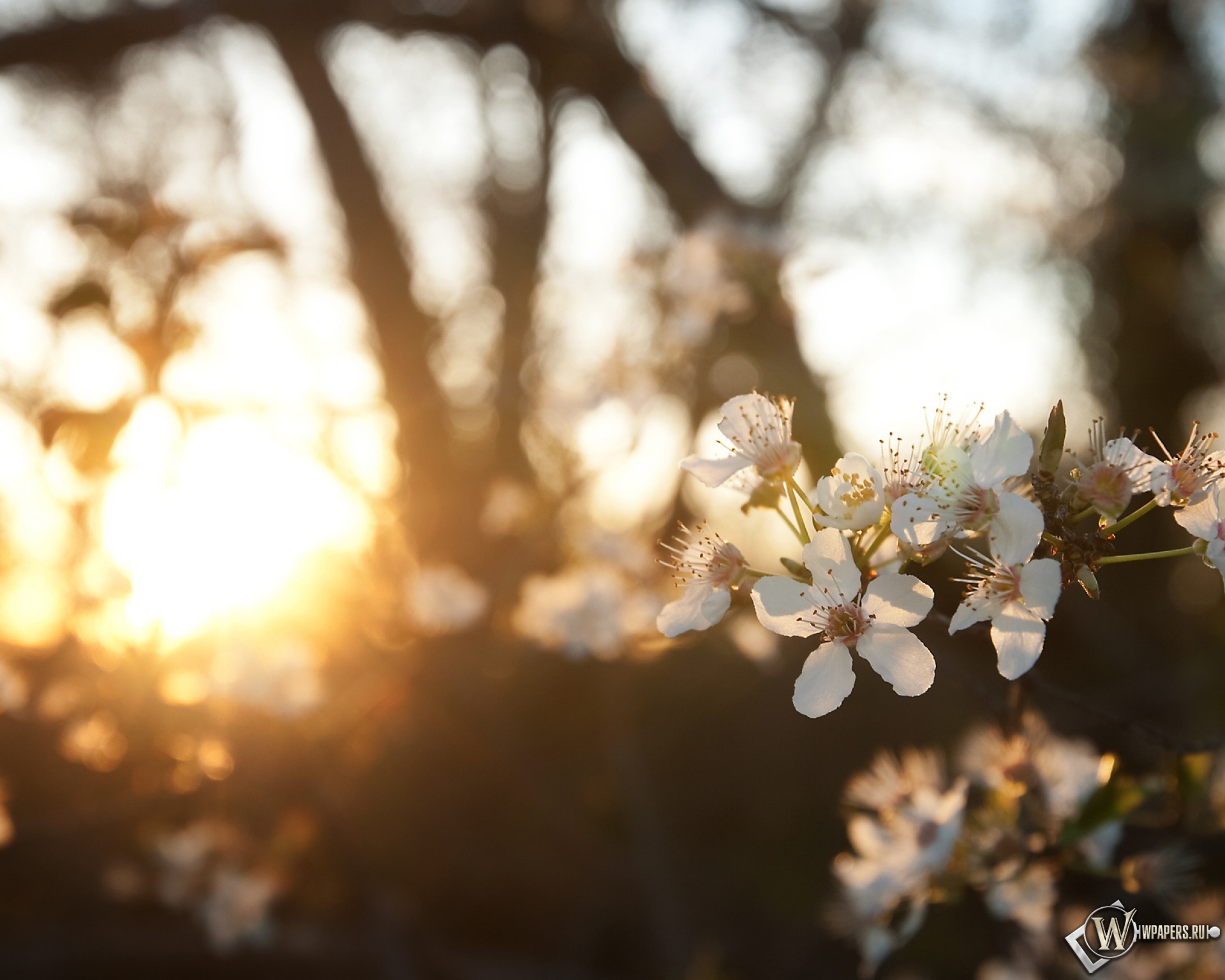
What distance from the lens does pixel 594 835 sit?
2.64 meters

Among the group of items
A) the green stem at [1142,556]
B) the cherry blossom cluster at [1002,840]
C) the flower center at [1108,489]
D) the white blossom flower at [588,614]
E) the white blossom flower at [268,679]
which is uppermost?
the flower center at [1108,489]

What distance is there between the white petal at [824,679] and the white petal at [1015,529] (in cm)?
17

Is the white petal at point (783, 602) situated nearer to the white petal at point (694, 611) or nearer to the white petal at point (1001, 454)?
the white petal at point (694, 611)

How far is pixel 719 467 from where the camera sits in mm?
901

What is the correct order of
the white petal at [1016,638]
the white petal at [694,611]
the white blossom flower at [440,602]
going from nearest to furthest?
the white petal at [1016,638] → the white petal at [694,611] → the white blossom flower at [440,602]

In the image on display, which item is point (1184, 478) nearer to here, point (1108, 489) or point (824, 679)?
point (1108, 489)

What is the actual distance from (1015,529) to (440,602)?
1970 millimetres

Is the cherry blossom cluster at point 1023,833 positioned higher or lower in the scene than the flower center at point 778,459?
lower

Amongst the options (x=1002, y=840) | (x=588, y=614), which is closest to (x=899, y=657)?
(x=1002, y=840)

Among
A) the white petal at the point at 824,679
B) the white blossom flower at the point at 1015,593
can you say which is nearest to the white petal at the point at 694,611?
the white petal at the point at 824,679

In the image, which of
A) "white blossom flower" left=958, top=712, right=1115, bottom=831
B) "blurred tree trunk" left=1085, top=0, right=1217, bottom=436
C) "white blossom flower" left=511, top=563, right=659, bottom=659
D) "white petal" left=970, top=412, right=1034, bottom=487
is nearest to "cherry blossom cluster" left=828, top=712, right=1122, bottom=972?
"white blossom flower" left=958, top=712, right=1115, bottom=831

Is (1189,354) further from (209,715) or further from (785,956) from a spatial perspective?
(209,715)

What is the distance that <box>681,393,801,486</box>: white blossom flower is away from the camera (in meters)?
0.88

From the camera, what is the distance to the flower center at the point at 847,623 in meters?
0.79
